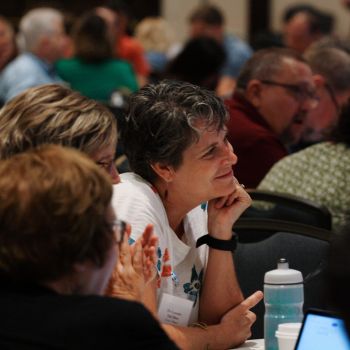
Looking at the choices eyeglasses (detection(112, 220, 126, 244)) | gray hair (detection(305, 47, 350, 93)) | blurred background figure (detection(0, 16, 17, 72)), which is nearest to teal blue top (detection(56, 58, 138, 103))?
blurred background figure (detection(0, 16, 17, 72))

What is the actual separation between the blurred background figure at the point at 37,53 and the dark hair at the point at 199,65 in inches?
51.1

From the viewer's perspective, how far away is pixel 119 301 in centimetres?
198

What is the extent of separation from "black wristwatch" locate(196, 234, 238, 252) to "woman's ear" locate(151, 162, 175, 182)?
0.23 meters

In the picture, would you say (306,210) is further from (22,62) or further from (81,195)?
(22,62)

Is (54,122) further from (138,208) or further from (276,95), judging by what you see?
(276,95)

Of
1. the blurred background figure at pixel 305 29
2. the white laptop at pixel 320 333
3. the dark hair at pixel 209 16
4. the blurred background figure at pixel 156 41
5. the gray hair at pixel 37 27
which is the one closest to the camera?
the white laptop at pixel 320 333

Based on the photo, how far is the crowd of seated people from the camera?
1.94m

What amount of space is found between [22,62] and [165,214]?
5.19 meters

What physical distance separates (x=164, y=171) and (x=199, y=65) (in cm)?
414

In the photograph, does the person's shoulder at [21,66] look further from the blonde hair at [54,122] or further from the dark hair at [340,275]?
the dark hair at [340,275]

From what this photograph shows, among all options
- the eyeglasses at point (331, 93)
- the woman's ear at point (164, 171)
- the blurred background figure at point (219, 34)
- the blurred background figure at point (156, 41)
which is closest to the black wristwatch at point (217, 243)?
the woman's ear at point (164, 171)

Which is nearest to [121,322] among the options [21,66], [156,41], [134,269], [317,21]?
[134,269]

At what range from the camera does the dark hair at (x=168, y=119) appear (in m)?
2.99

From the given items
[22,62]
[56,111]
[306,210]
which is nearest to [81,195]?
[56,111]
